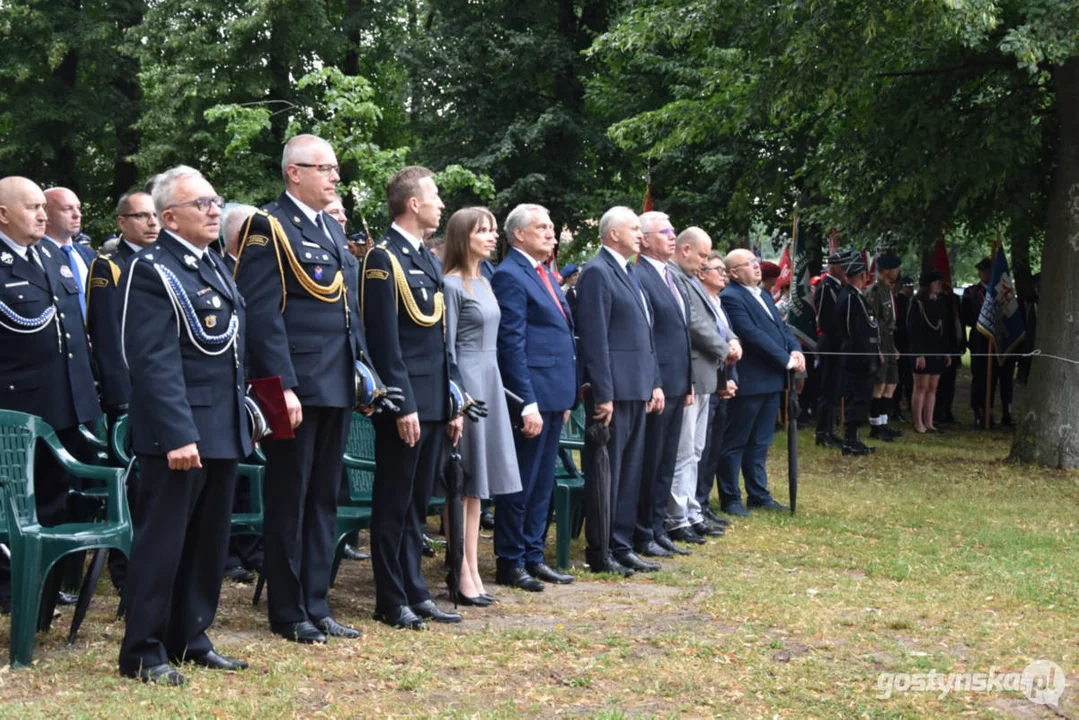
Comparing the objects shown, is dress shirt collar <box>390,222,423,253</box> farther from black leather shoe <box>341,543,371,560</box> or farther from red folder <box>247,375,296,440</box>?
black leather shoe <box>341,543,371,560</box>

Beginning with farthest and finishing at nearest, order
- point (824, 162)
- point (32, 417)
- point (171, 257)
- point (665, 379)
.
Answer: point (824, 162) < point (665, 379) < point (32, 417) < point (171, 257)

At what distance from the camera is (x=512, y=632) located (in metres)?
6.21

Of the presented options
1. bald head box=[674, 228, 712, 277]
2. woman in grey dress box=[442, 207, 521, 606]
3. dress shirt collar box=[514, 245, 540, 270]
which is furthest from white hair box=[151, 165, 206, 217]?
bald head box=[674, 228, 712, 277]

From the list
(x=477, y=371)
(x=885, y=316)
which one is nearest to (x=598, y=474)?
(x=477, y=371)

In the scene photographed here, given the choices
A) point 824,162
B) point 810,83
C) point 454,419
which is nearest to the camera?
point 454,419

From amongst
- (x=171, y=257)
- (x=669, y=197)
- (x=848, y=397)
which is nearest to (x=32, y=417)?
(x=171, y=257)

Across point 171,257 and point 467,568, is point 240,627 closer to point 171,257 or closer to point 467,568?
point 467,568

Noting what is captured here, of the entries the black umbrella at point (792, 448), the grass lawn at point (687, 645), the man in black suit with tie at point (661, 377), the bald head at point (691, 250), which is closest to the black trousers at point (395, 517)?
the grass lawn at point (687, 645)

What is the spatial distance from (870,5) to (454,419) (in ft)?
23.3

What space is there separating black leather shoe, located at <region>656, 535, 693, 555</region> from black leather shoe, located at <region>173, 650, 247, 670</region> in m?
3.98

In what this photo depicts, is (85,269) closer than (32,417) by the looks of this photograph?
No

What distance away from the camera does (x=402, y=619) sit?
6246mm

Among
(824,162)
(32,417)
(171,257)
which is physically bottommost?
(32,417)

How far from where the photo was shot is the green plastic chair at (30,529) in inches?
201
